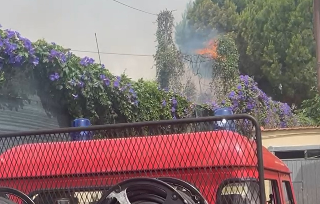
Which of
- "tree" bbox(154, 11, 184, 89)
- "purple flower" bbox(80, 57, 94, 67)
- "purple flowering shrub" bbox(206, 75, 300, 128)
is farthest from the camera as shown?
"tree" bbox(154, 11, 184, 89)

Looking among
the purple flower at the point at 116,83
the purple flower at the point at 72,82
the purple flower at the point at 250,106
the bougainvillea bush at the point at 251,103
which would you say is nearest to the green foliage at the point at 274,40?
the bougainvillea bush at the point at 251,103

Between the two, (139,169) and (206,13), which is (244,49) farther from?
(139,169)

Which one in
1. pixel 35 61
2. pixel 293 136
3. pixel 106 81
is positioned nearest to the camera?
pixel 35 61

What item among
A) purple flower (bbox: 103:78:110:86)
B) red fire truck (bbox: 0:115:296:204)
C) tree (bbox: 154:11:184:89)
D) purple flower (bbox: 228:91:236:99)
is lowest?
red fire truck (bbox: 0:115:296:204)

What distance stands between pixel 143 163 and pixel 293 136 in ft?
36.3

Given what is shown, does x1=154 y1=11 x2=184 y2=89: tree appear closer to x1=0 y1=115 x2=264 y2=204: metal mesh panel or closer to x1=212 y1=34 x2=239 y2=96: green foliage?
x1=212 y1=34 x2=239 y2=96: green foliage

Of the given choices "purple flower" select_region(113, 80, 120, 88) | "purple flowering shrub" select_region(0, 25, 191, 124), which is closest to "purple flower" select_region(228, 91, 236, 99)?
"purple flowering shrub" select_region(0, 25, 191, 124)

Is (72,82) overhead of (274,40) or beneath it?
beneath

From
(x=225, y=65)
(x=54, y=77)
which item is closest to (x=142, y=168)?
(x=54, y=77)

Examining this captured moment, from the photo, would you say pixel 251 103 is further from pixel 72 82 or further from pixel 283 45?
pixel 283 45

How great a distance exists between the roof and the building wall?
10.3 metres

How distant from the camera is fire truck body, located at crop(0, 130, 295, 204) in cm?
340

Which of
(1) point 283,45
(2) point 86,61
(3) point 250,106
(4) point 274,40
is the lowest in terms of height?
(2) point 86,61

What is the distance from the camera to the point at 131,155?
11.7 feet
